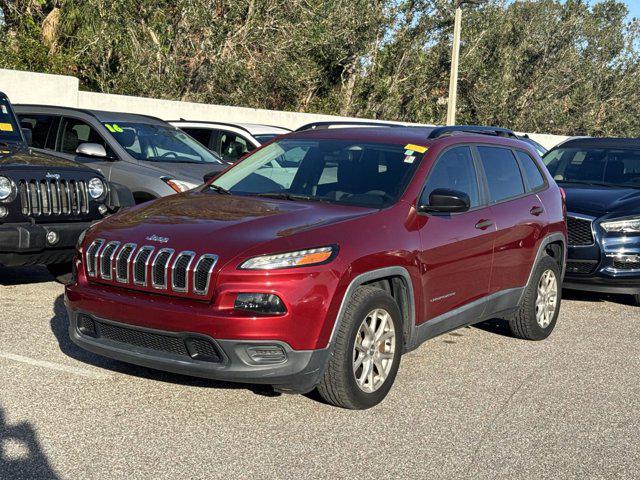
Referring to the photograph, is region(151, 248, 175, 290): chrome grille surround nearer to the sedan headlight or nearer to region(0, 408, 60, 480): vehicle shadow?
region(0, 408, 60, 480): vehicle shadow

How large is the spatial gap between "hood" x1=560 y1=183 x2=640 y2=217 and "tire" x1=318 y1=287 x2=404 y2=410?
4672mm

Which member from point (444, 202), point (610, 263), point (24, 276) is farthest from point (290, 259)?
point (610, 263)

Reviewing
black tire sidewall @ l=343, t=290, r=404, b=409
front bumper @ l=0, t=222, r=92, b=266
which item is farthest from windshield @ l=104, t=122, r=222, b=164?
black tire sidewall @ l=343, t=290, r=404, b=409

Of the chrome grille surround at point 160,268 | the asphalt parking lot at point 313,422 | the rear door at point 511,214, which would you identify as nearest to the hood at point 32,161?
the asphalt parking lot at point 313,422

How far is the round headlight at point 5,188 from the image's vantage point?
7.90 metres

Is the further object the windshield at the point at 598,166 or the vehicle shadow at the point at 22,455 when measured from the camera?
the windshield at the point at 598,166

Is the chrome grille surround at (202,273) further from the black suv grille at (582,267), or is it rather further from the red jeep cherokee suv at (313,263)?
the black suv grille at (582,267)

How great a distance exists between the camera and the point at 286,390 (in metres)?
5.38

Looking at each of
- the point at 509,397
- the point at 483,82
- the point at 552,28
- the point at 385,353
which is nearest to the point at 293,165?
the point at 385,353

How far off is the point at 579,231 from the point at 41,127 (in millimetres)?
6409

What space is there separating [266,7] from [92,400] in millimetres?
22134

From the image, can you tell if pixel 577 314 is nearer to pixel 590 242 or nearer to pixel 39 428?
pixel 590 242

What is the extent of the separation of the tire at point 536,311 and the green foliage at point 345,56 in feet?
54.8

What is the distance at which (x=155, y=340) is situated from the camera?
536 centimetres
